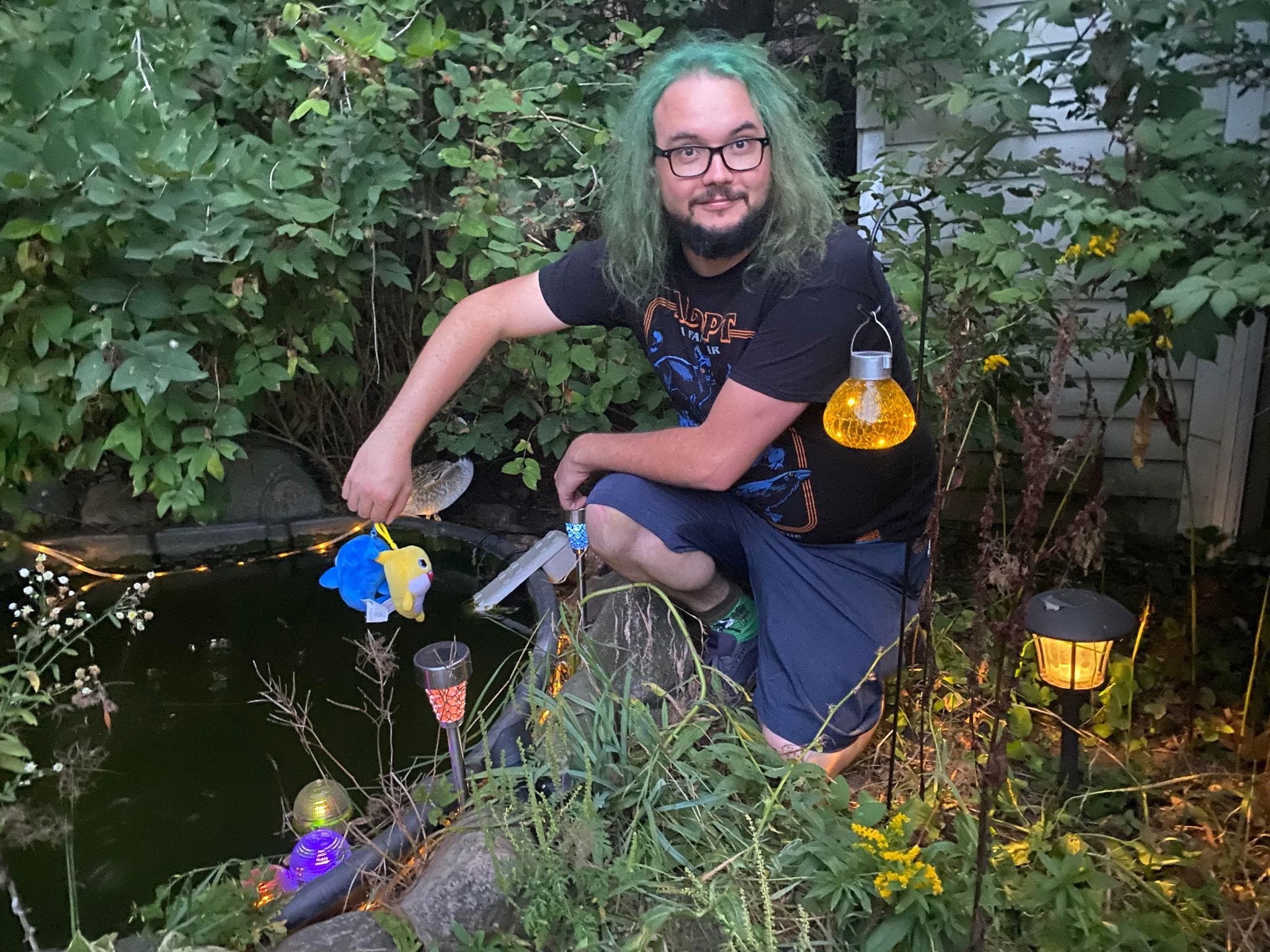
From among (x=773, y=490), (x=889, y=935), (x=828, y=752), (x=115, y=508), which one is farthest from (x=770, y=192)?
(x=115, y=508)

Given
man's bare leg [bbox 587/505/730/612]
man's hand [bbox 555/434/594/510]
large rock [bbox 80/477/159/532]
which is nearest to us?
man's bare leg [bbox 587/505/730/612]

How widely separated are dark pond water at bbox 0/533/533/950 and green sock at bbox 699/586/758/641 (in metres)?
0.60

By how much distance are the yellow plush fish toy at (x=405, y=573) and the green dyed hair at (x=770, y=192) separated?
872mm

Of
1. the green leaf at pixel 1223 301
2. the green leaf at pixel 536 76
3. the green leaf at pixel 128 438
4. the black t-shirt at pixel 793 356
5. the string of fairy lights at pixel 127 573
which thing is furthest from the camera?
the string of fairy lights at pixel 127 573

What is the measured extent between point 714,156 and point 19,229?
1811 millimetres

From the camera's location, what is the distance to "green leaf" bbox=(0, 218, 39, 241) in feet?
7.47

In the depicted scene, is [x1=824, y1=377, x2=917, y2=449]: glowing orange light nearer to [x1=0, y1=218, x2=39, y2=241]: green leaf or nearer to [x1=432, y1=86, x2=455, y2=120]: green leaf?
[x1=432, y1=86, x2=455, y2=120]: green leaf

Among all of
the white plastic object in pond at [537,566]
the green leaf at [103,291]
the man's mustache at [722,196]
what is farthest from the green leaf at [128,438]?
the man's mustache at [722,196]

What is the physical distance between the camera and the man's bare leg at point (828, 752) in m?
1.89

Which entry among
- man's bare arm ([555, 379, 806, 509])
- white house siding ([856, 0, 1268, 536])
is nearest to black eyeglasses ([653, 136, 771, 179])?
man's bare arm ([555, 379, 806, 509])

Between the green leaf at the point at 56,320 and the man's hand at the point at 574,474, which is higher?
the green leaf at the point at 56,320

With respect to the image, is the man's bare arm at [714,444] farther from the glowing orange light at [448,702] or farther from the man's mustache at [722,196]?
the glowing orange light at [448,702]

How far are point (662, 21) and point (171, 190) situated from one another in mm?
2088

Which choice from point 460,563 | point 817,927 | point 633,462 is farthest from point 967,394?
point 460,563
